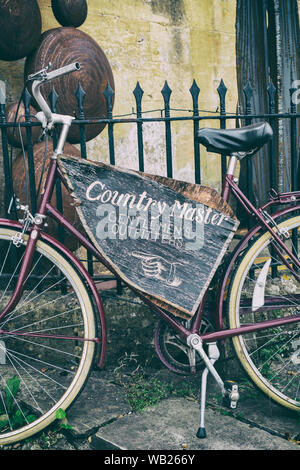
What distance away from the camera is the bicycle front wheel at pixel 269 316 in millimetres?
2580

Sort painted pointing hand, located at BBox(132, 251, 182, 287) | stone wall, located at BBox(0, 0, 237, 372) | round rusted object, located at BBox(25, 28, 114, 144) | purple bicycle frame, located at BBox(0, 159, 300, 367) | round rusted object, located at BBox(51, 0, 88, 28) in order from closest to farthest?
purple bicycle frame, located at BBox(0, 159, 300, 367)
painted pointing hand, located at BBox(132, 251, 182, 287)
round rusted object, located at BBox(25, 28, 114, 144)
round rusted object, located at BBox(51, 0, 88, 28)
stone wall, located at BBox(0, 0, 237, 372)

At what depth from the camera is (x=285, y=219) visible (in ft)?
8.75

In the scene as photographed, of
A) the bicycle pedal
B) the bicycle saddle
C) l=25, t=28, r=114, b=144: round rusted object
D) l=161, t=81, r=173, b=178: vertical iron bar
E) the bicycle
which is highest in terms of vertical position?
l=25, t=28, r=114, b=144: round rusted object

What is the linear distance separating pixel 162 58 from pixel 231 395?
18.4ft

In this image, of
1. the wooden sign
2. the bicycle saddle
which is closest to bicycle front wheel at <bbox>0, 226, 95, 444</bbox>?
the wooden sign

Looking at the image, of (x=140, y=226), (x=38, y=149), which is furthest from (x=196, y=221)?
(x=38, y=149)

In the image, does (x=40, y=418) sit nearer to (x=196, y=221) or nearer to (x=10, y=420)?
(x=10, y=420)

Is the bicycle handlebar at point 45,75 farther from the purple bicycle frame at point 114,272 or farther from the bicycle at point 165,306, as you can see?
the purple bicycle frame at point 114,272

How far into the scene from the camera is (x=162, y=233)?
2566 millimetres

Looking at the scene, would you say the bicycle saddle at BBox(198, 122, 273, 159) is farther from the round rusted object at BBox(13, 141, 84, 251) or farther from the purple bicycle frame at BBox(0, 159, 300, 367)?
the round rusted object at BBox(13, 141, 84, 251)

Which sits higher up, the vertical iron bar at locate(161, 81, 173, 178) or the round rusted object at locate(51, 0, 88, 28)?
the round rusted object at locate(51, 0, 88, 28)

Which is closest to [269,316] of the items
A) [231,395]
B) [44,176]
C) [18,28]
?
[231,395]

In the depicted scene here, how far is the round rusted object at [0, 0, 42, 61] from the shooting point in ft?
14.6

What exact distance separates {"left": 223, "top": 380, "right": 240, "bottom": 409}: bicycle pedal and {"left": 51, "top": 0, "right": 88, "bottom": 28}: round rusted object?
4.40m
